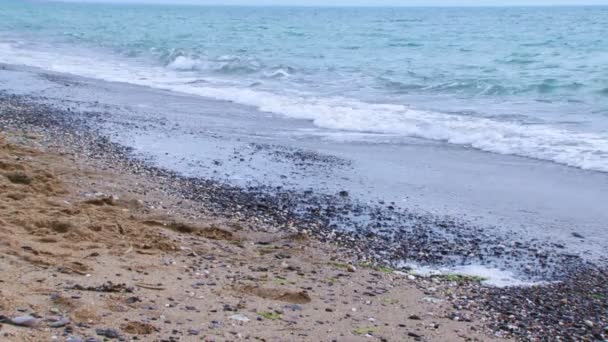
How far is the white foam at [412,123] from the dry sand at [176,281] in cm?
602

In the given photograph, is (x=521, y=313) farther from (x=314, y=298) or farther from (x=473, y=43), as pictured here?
(x=473, y=43)

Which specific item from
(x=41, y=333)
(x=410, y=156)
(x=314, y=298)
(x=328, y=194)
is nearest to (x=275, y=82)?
(x=410, y=156)

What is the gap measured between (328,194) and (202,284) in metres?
3.71

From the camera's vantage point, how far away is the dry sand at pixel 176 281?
→ 4586 millimetres

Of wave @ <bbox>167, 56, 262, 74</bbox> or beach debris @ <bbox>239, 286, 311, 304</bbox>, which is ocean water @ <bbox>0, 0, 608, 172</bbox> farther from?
beach debris @ <bbox>239, 286, 311, 304</bbox>

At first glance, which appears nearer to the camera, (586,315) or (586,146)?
(586,315)

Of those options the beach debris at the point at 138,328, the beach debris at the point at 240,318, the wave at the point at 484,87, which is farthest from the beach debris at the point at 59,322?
the wave at the point at 484,87

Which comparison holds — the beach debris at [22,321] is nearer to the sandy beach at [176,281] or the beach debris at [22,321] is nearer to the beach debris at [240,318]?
the sandy beach at [176,281]

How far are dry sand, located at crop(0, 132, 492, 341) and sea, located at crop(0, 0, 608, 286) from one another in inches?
94.9

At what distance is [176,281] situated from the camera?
547cm

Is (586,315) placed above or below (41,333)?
below

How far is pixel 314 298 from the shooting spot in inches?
218

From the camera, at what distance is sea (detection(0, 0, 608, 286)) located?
9.38 metres

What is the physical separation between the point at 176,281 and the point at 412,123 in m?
9.54
